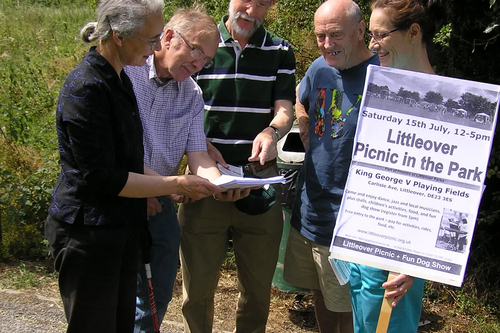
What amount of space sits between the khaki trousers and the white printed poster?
3.51 feet

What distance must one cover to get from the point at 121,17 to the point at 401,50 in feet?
3.95

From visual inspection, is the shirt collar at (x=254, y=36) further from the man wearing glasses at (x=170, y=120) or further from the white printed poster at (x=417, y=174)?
the white printed poster at (x=417, y=174)

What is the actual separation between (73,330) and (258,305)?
1.33 metres

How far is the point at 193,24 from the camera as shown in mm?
2861

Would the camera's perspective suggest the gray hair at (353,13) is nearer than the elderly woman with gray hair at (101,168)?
No

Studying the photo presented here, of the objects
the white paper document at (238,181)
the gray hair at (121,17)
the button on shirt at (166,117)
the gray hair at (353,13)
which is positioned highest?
the gray hair at (353,13)

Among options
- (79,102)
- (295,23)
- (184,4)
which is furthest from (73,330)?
(184,4)

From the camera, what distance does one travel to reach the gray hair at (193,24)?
285 centimetres

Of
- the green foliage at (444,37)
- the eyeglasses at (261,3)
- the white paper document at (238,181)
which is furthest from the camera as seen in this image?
the green foliage at (444,37)

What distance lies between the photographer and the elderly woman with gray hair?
7.57 feet

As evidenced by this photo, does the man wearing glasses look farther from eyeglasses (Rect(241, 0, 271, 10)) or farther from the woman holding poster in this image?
the woman holding poster

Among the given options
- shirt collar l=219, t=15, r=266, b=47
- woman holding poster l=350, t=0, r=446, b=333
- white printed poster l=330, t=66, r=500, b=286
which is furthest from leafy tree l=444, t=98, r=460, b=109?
shirt collar l=219, t=15, r=266, b=47

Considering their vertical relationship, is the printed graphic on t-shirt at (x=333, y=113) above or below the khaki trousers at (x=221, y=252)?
above

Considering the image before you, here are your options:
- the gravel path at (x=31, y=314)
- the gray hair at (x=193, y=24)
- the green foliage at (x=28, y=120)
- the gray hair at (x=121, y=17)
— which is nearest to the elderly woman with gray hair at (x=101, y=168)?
the gray hair at (x=121, y=17)
